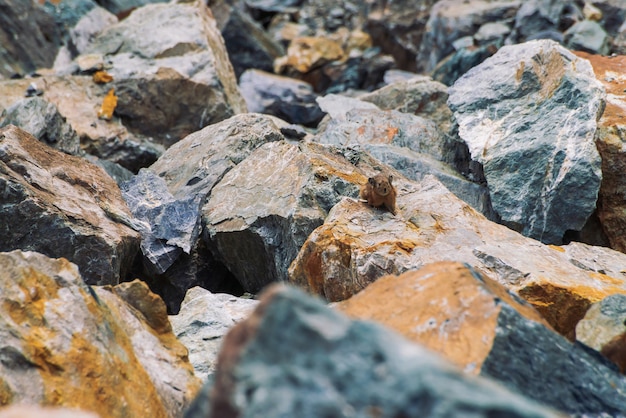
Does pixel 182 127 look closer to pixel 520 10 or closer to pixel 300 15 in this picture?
pixel 520 10

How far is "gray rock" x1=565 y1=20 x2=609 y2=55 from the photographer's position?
49.6 feet

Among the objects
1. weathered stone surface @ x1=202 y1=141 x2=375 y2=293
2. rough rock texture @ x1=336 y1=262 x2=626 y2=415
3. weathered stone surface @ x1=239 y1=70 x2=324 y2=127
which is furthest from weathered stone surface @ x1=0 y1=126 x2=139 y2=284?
weathered stone surface @ x1=239 y1=70 x2=324 y2=127

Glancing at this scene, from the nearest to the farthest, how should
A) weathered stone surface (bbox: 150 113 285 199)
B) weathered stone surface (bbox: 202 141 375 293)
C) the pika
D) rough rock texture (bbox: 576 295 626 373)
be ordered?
1. rough rock texture (bbox: 576 295 626 373)
2. the pika
3. weathered stone surface (bbox: 202 141 375 293)
4. weathered stone surface (bbox: 150 113 285 199)

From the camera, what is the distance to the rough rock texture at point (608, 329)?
4051 mm

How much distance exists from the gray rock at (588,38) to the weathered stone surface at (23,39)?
1073cm

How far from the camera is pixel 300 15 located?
2592cm

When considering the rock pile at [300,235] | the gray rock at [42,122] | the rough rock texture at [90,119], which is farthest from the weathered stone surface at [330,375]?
the rough rock texture at [90,119]

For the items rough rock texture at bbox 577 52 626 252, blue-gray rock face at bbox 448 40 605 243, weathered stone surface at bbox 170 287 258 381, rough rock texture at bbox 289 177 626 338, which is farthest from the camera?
rough rock texture at bbox 577 52 626 252

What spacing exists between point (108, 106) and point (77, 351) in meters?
7.88

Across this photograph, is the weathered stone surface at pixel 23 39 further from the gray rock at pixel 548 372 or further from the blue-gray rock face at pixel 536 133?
the gray rock at pixel 548 372

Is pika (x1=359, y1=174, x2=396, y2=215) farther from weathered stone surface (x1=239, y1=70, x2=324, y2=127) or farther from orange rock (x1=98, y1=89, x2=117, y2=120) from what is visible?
weathered stone surface (x1=239, y1=70, x2=324, y2=127)

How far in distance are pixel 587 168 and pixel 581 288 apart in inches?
84.0

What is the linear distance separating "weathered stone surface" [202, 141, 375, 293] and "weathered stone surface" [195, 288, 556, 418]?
15.0 feet

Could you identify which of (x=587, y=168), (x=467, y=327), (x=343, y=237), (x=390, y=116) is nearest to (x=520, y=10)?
(x=390, y=116)
